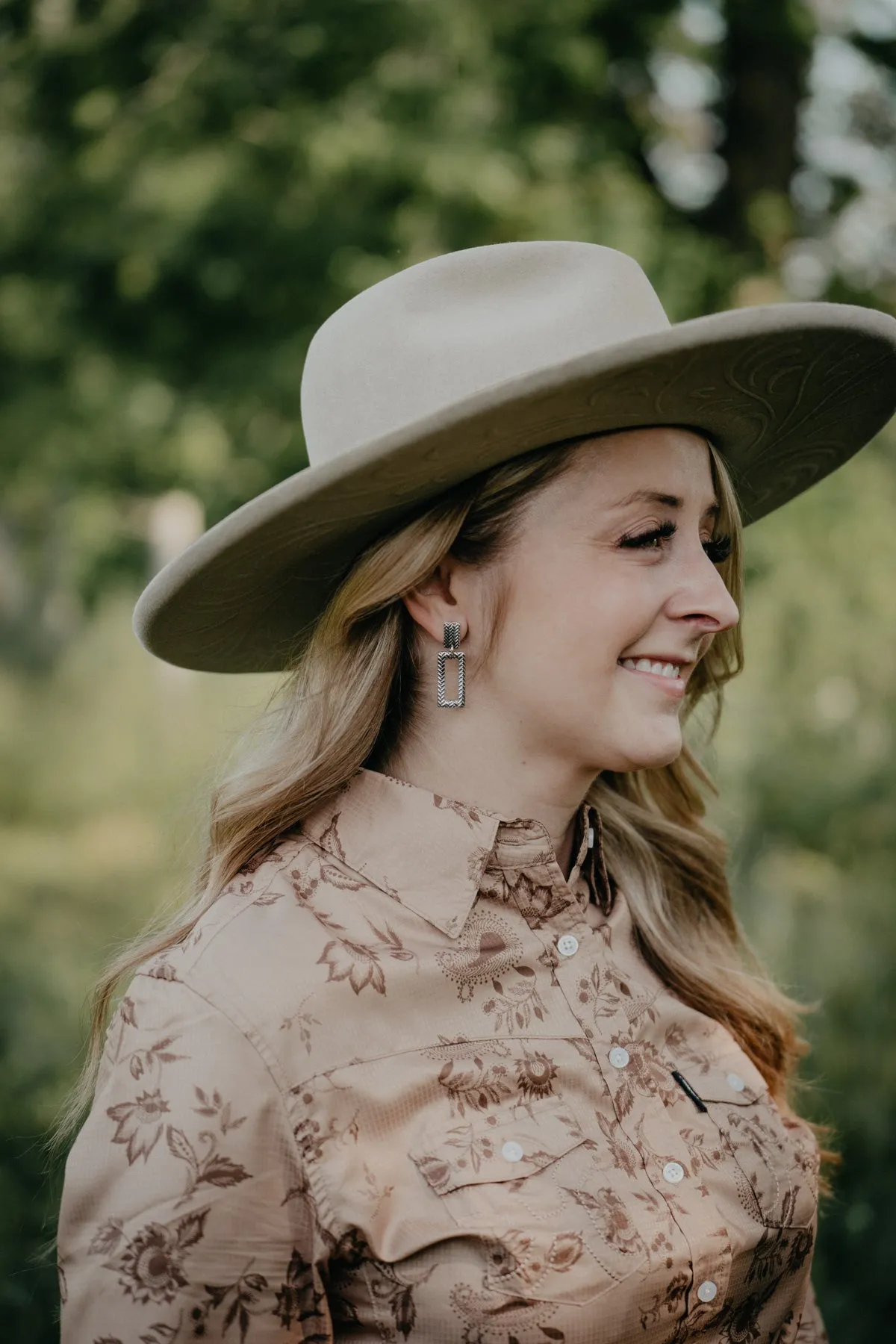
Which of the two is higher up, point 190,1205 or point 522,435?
point 522,435

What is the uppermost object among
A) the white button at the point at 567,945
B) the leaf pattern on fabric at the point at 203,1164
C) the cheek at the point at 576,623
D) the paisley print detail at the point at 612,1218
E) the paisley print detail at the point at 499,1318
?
the cheek at the point at 576,623

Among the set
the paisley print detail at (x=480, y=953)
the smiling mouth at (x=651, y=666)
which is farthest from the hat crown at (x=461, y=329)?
the paisley print detail at (x=480, y=953)

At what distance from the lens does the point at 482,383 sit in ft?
6.22

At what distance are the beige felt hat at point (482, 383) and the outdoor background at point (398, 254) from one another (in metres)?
2.74

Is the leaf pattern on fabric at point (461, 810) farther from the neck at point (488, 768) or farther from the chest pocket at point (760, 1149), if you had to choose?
the chest pocket at point (760, 1149)

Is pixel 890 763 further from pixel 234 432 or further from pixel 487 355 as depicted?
pixel 487 355

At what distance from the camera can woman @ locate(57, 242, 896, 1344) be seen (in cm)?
169

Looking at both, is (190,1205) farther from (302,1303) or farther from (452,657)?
(452,657)

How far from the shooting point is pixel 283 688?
7.71ft

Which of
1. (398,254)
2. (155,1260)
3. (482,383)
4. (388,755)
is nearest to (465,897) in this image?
(388,755)

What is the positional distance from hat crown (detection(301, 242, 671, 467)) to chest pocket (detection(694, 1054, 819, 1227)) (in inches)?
44.8

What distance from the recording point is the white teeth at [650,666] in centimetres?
199

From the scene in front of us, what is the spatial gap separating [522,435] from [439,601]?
Answer: 0.32m

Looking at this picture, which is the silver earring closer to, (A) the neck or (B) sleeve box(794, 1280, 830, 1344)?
(A) the neck
